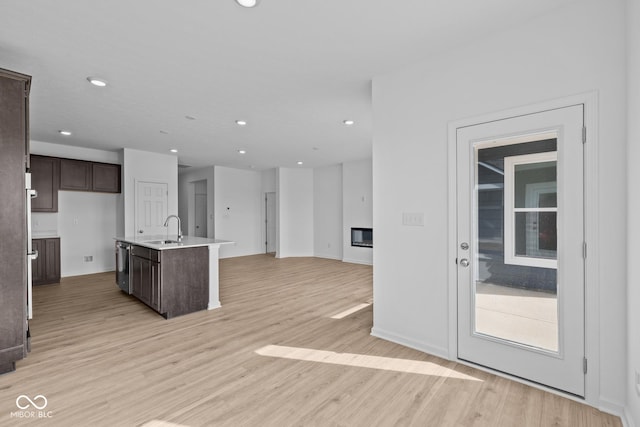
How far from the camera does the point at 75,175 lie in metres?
6.03

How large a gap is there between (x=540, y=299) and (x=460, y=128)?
148 centimetres

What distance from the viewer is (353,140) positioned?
5.99 metres

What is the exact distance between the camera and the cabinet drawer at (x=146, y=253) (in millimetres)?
3822

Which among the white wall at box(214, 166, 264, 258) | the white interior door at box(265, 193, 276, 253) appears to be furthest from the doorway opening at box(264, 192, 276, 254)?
the white wall at box(214, 166, 264, 258)

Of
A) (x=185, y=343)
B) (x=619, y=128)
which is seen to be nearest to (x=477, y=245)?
(x=619, y=128)

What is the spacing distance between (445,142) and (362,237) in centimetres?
554

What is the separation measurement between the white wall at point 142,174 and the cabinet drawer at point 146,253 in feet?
7.74

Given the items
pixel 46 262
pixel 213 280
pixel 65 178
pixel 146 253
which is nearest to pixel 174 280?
pixel 213 280

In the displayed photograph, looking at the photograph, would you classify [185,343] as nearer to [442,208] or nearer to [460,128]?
[442,208]

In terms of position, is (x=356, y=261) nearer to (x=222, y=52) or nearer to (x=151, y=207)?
(x=151, y=207)

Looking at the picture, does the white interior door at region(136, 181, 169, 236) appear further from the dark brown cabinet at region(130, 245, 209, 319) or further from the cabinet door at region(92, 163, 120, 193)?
the dark brown cabinet at region(130, 245, 209, 319)

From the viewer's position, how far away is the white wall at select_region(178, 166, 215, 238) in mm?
8938

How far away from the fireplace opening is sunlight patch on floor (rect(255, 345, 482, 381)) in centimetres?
528

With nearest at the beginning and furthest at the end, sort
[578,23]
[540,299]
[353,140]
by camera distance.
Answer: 1. [578,23]
2. [540,299]
3. [353,140]
